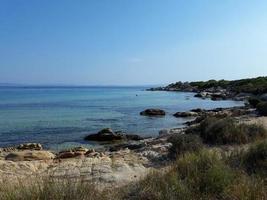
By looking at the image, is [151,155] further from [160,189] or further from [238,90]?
[238,90]

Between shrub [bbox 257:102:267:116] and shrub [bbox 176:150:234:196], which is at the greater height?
shrub [bbox 176:150:234:196]

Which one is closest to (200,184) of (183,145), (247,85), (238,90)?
(183,145)

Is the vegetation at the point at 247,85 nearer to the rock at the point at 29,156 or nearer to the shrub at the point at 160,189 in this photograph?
the rock at the point at 29,156

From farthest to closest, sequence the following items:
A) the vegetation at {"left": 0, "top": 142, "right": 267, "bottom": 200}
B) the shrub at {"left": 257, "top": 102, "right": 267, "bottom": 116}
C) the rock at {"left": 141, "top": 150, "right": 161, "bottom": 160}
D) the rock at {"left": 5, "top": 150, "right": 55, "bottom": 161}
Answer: the shrub at {"left": 257, "top": 102, "right": 267, "bottom": 116} < the rock at {"left": 5, "top": 150, "right": 55, "bottom": 161} < the rock at {"left": 141, "top": 150, "right": 161, "bottom": 160} < the vegetation at {"left": 0, "top": 142, "right": 267, "bottom": 200}

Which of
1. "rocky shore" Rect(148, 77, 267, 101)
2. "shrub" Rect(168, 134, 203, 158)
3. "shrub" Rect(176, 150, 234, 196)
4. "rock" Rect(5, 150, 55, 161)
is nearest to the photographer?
"shrub" Rect(176, 150, 234, 196)

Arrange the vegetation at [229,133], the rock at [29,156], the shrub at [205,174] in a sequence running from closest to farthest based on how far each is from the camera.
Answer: the shrub at [205,174]
the vegetation at [229,133]
the rock at [29,156]

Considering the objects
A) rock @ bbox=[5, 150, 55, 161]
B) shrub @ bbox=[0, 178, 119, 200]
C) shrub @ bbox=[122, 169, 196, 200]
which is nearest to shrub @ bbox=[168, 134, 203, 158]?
shrub @ bbox=[122, 169, 196, 200]

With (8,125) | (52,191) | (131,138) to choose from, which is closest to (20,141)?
(131,138)

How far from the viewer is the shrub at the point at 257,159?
9438 mm

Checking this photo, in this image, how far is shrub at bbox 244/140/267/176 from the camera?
9438 mm

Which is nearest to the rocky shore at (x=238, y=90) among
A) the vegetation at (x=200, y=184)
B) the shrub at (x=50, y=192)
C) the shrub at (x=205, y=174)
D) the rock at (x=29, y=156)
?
the rock at (x=29, y=156)

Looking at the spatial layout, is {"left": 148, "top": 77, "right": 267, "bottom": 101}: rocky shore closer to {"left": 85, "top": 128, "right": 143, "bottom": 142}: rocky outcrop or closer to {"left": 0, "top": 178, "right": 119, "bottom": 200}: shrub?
{"left": 85, "top": 128, "right": 143, "bottom": 142}: rocky outcrop

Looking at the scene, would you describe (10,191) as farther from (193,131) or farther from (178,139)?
(193,131)

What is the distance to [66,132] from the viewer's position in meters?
30.3
